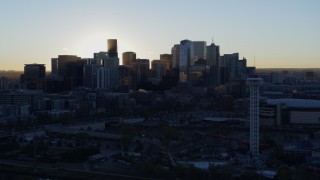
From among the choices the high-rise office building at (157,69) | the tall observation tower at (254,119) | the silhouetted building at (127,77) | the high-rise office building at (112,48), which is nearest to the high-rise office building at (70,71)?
the silhouetted building at (127,77)

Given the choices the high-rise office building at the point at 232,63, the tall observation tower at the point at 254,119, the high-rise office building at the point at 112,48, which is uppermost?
the high-rise office building at the point at 112,48

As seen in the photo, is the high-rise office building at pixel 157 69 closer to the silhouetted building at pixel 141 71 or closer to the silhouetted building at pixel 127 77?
the silhouetted building at pixel 141 71

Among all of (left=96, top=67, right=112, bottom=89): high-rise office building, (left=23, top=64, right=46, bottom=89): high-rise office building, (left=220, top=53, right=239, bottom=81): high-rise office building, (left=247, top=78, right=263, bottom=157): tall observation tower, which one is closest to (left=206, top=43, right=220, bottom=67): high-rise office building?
(left=220, top=53, right=239, bottom=81): high-rise office building

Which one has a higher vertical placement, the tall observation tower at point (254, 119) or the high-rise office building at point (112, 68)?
the high-rise office building at point (112, 68)

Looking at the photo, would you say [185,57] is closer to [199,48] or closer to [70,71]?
[199,48]

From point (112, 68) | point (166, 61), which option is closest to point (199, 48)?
point (166, 61)

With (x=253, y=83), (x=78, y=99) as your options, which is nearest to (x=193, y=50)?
(x=78, y=99)

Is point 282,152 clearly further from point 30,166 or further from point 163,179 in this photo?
point 30,166
